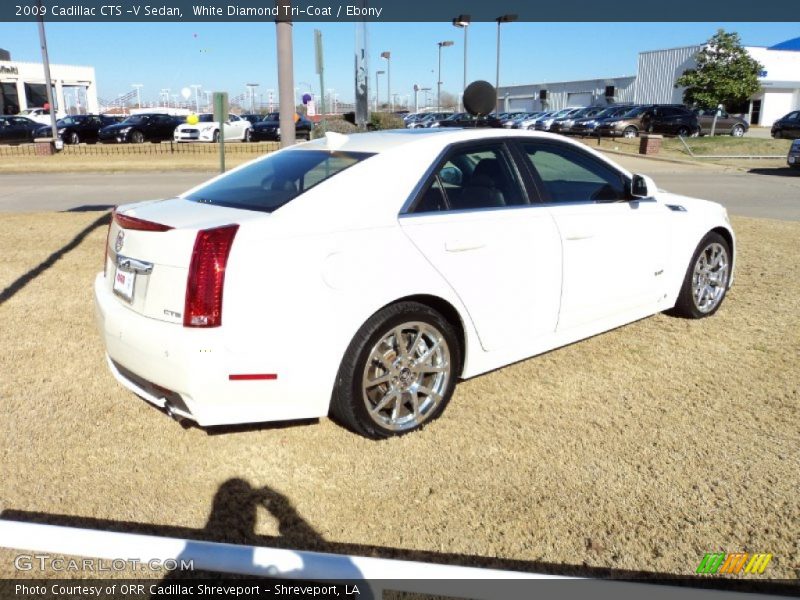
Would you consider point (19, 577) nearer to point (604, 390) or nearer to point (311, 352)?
point (311, 352)

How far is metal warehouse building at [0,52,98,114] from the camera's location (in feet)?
205

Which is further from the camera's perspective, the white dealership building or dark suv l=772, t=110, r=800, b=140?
the white dealership building

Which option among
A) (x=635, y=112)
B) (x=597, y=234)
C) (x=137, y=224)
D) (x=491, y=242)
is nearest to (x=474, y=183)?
(x=491, y=242)

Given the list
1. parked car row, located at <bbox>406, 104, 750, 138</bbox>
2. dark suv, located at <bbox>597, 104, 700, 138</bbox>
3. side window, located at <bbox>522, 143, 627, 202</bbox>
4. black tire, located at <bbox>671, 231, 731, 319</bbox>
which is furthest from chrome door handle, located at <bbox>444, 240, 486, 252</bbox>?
dark suv, located at <bbox>597, 104, 700, 138</bbox>

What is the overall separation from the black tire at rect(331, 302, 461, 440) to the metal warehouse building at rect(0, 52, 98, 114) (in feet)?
218

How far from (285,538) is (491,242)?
6.23 ft

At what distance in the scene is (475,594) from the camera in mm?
2000

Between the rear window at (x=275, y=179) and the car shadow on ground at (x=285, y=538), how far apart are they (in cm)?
139

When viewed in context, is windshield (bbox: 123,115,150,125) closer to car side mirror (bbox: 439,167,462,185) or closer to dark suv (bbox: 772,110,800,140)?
dark suv (bbox: 772,110,800,140)

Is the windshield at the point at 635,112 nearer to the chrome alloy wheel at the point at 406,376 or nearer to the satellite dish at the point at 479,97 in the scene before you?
the satellite dish at the point at 479,97

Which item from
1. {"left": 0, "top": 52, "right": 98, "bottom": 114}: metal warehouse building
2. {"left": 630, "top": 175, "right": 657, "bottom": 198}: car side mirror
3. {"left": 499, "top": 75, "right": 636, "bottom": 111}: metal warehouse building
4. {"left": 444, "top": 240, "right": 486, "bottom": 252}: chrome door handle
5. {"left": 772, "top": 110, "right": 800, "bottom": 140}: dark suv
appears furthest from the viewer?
{"left": 499, "top": 75, "right": 636, "bottom": 111}: metal warehouse building

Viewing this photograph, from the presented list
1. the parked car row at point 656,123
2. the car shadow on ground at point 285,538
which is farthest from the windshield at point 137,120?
the car shadow on ground at point 285,538

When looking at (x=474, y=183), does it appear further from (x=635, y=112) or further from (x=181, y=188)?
(x=635, y=112)

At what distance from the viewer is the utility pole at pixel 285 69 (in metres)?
8.00
